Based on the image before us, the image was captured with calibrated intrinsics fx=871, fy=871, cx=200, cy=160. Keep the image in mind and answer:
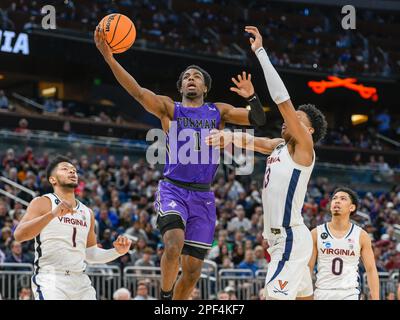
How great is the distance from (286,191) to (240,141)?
643 millimetres

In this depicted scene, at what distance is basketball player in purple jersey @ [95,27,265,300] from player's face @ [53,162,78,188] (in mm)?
942

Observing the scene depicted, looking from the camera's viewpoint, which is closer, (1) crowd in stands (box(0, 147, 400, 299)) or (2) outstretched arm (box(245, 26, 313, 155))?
(2) outstretched arm (box(245, 26, 313, 155))

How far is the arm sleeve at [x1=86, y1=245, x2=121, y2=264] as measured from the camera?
8281 mm

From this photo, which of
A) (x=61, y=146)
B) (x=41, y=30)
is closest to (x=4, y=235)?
(x=61, y=146)

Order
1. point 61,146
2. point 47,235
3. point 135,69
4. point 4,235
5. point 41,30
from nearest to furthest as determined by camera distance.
→ 1. point 47,235
2. point 4,235
3. point 61,146
4. point 41,30
5. point 135,69

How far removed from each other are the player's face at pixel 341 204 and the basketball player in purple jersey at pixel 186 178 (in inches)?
54.9

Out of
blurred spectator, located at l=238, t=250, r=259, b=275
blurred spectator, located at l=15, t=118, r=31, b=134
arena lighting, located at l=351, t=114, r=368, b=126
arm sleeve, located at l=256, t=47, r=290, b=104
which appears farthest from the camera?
arena lighting, located at l=351, t=114, r=368, b=126

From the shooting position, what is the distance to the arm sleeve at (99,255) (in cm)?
828

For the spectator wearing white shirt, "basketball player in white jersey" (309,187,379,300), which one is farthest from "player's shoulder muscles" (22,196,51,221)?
the spectator wearing white shirt

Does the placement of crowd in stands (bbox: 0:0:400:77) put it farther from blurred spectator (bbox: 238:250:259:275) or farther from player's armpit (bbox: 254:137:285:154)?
player's armpit (bbox: 254:137:285:154)

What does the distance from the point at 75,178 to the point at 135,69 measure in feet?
67.1

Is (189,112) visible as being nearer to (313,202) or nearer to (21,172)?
(21,172)

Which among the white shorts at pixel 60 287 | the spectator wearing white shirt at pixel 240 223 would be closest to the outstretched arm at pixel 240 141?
the white shorts at pixel 60 287

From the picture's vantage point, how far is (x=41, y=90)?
1256 inches
